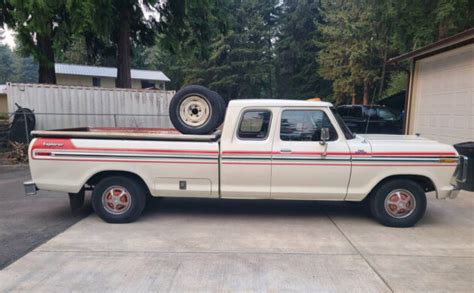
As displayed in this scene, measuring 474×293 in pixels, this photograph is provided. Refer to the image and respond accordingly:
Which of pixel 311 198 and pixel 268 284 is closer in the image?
pixel 268 284

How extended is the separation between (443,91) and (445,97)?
8.8 inches

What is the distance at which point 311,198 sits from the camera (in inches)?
226

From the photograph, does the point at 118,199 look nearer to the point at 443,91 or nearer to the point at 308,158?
the point at 308,158

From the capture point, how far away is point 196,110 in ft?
19.5

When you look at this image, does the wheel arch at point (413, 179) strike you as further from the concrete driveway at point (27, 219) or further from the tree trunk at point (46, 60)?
the tree trunk at point (46, 60)

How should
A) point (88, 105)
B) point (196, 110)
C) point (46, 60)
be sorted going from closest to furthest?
1. point (196, 110)
2. point (88, 105)
3. point (46, 60)

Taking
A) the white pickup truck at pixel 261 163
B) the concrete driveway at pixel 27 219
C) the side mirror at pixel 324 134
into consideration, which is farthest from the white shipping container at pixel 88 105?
the side mirror at pixel 324 134

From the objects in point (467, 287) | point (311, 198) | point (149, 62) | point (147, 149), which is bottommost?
point (467, 287)

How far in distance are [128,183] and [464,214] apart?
223 inches

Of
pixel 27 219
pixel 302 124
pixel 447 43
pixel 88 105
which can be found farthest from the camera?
pixel 88 105

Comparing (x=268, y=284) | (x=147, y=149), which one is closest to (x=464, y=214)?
(x=268, y=284)

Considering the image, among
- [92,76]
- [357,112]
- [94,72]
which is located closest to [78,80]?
[92,76]

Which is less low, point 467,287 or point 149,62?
point 149,62

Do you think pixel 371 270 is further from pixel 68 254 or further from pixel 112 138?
pixel 112 138
